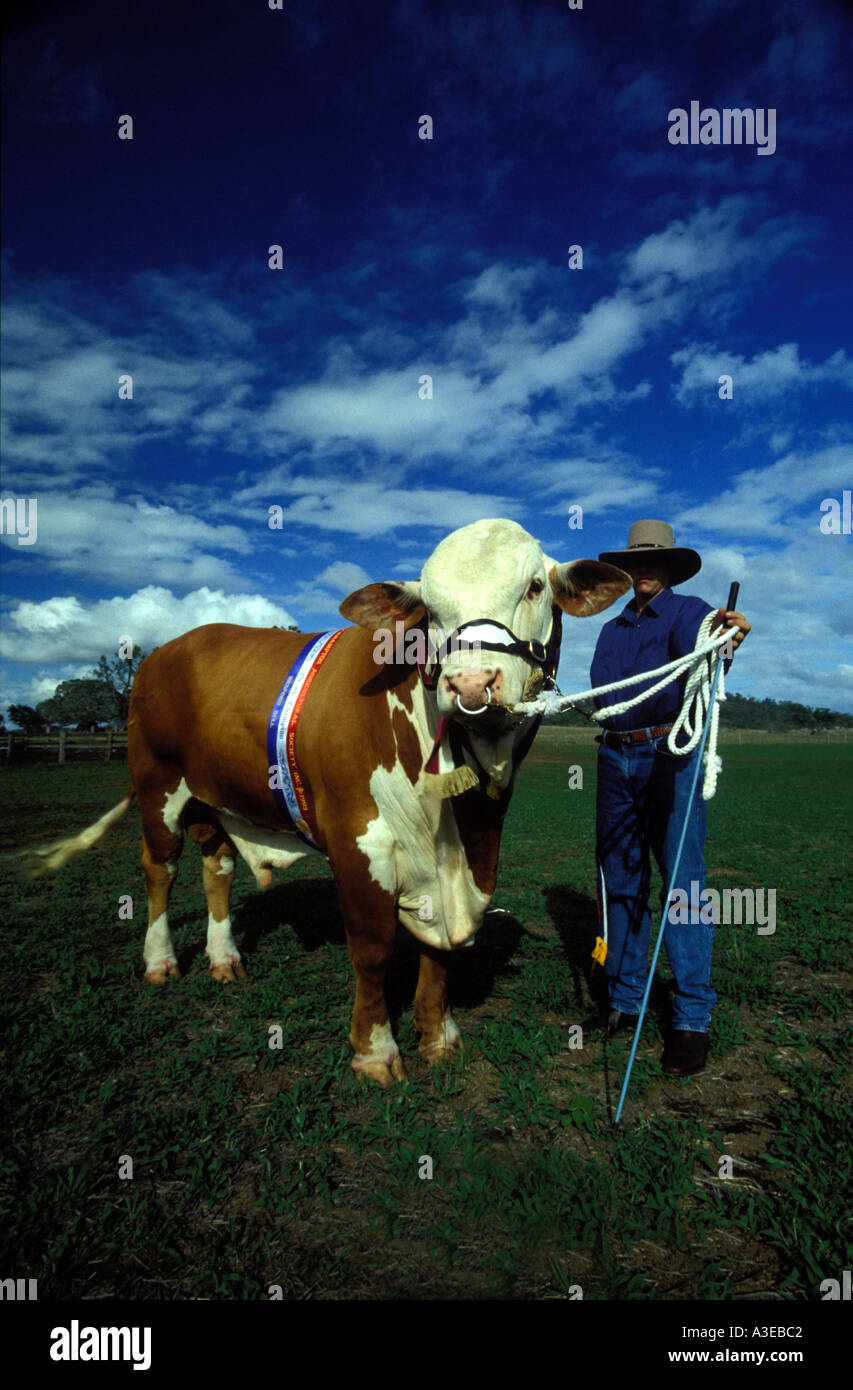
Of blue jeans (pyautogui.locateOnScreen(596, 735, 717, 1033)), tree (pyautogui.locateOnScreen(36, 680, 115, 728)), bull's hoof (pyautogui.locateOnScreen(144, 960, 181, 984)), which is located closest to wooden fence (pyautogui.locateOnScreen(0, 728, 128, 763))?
bull's hoof (pyautogui.locateOnScreen(144, 960, 181, 984))

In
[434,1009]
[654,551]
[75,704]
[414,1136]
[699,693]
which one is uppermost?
[75,704]

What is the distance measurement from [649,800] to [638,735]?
39cm

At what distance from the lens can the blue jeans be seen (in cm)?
366

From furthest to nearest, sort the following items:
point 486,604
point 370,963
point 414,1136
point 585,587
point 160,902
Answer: point 160,902
point 370,963
point 585,587
point 414,1136
point 486,604

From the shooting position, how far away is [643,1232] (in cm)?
249

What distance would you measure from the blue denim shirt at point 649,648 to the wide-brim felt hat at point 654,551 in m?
0.21

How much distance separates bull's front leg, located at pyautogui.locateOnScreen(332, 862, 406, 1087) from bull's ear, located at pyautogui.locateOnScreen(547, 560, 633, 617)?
179 centimetres

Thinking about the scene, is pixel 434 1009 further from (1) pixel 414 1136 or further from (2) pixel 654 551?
(2) pixel 654 551

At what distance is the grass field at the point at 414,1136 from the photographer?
2.37 m

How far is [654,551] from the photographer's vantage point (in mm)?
3936

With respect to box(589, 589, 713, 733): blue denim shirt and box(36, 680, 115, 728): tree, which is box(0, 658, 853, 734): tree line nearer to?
box(36, 680, 115, 728): tree

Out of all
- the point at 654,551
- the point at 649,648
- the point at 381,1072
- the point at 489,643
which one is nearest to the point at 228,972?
the point at 381,1072
